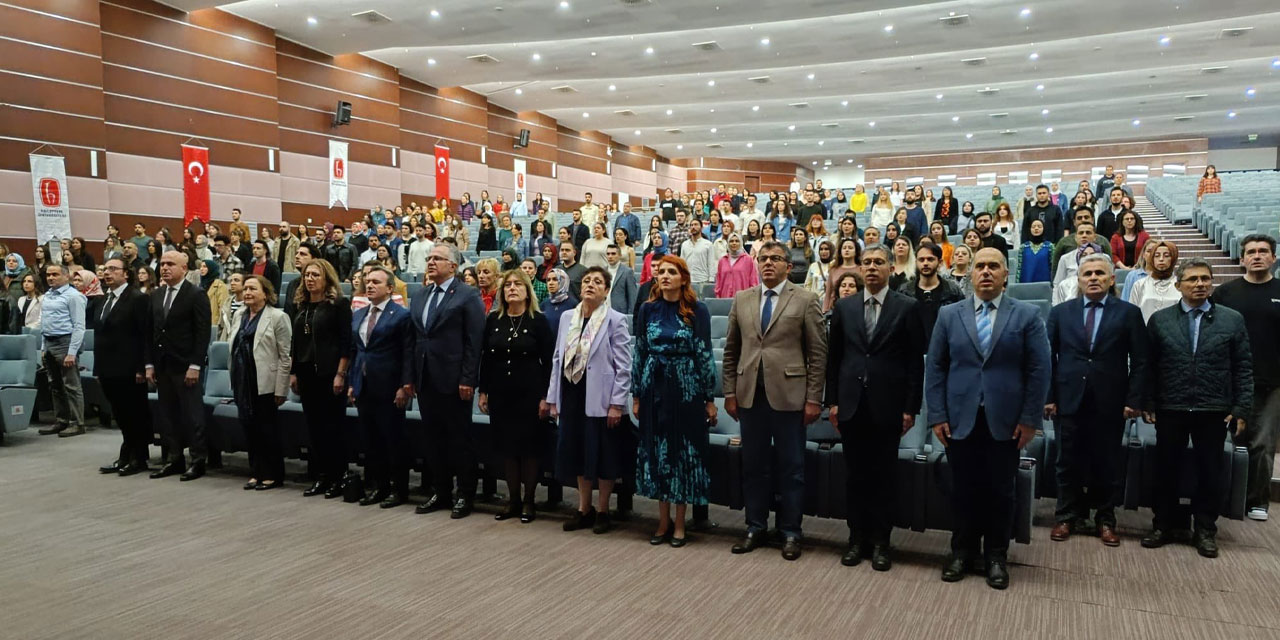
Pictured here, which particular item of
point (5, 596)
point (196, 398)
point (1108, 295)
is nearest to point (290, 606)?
point (5, 596)

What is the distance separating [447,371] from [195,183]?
11.9 metres

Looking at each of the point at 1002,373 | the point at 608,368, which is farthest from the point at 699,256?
the point at 1002,373

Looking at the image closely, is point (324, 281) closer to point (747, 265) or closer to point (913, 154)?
point (747, 265)

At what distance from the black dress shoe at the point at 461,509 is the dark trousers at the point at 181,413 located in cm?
200

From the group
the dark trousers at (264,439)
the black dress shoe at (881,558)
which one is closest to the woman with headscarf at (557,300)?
the dark trousers at (264,439)

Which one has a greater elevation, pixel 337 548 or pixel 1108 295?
pixel 1108 295

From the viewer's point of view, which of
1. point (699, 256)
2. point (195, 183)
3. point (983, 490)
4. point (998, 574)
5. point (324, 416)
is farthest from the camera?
point (195, 183)

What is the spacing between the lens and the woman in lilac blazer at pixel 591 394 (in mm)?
3881

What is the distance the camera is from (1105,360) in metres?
3.66

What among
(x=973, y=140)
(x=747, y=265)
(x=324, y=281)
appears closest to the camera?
(x=324, y=281)

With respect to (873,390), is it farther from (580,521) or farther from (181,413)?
(181,413)

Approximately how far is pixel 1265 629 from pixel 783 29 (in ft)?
45.6

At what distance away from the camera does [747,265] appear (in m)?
7.67

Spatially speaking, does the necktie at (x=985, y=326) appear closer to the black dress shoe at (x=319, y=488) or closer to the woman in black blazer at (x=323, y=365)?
the woman in black blazer at (x=323, y=365)
